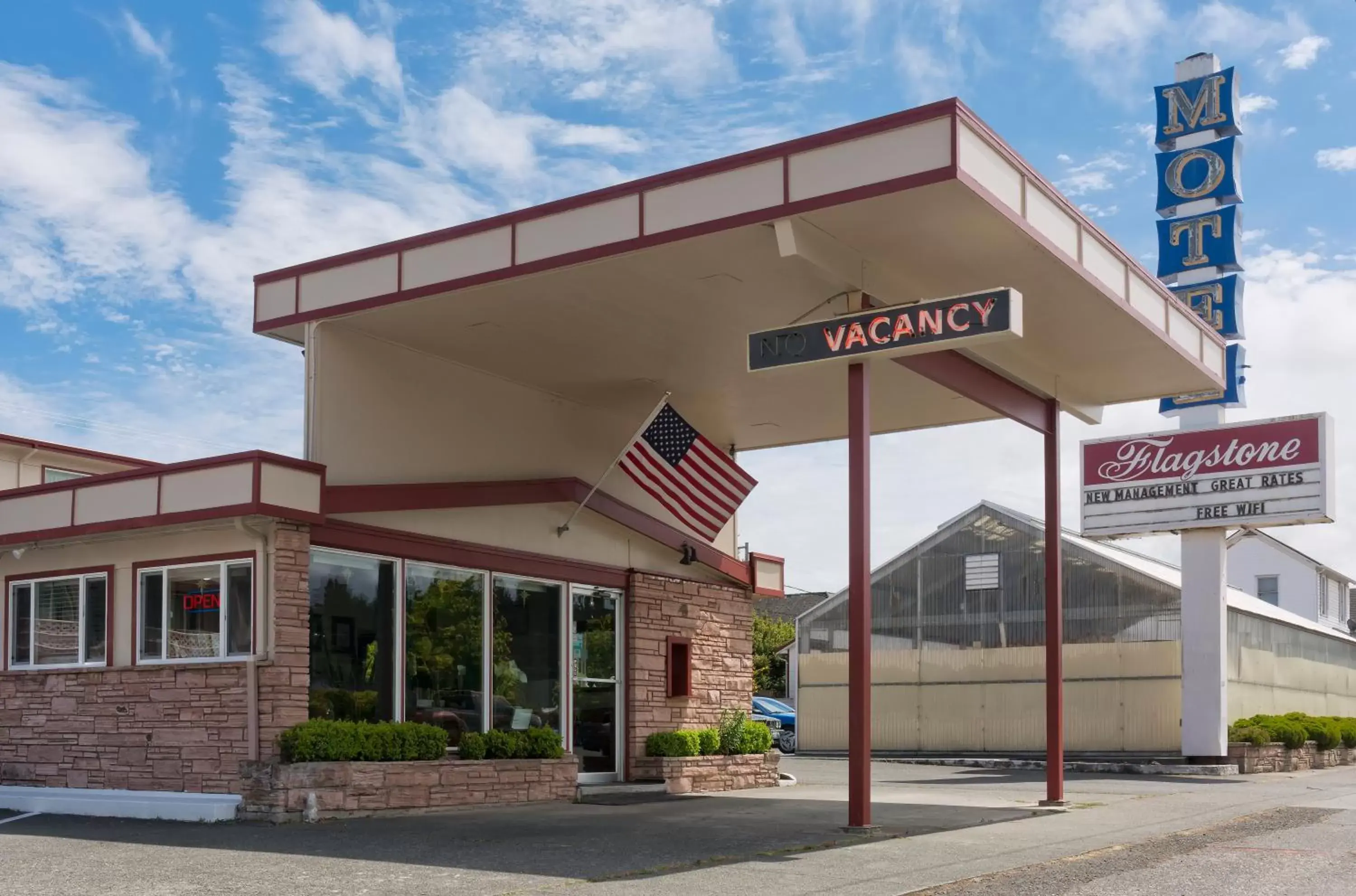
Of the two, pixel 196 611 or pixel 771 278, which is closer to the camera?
pixel 771 278

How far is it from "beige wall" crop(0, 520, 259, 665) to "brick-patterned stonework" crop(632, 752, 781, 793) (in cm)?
744

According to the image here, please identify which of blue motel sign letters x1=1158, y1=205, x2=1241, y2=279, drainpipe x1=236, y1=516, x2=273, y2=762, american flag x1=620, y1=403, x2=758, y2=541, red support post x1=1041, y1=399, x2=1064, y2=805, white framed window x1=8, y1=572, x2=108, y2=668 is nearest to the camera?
drainpipe x1=236, y1=516, x2=273, y2=762

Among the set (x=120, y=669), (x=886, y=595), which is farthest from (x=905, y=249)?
(x=886, y=595)

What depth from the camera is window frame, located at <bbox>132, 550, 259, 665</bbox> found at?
1602 centimetres

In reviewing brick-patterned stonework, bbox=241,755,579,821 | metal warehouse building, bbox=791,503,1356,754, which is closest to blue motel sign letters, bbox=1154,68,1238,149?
metal warehouse building, bbox=791,503,1356,754

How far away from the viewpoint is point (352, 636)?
56.5 feet

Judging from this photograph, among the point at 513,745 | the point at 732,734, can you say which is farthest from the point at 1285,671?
the point at 513,745

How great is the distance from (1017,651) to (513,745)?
1731cm

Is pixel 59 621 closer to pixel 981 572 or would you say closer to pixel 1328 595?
pixel 981 572

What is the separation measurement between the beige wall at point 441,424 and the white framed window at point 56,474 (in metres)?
7.66

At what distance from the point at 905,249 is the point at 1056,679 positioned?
23.3 feet

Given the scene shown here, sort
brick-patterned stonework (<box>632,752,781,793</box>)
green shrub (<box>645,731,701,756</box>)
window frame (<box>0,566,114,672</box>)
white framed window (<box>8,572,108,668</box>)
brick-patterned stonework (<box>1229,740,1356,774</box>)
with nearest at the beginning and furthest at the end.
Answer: window frame (<box>0,566,114,672</box>), white framed window (<box>8,572,108,668</box>), brick-patterned stonework (<box>632,752,781,793</box>), green shrub (<box>645,731,701,756</box>), brick-patterned stonework (<box>1229,740,1356,774</box>)

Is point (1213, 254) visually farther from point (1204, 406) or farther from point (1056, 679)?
Result: point (1056, 679)

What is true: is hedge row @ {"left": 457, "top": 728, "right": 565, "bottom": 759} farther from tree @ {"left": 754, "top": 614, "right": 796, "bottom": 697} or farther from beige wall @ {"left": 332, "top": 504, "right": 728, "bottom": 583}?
tree @ {"left": 754, "top": 614, "right": 796, "bottom": 697}
